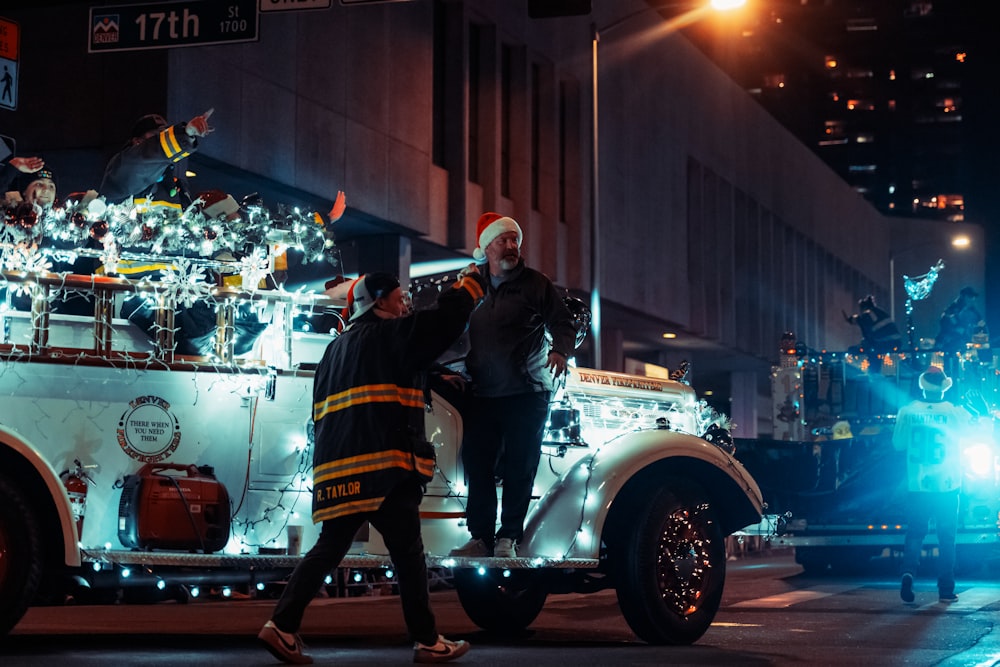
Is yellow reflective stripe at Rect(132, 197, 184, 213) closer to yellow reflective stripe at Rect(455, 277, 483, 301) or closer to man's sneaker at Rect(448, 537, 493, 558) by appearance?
yellow reflective stripe at Rect(455, 277, 483, 301)

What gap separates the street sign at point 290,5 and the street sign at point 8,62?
2.26 meters

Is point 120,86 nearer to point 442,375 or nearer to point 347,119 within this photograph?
point 347,119

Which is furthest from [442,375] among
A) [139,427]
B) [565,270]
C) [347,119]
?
[565,270]

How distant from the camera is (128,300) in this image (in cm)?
781

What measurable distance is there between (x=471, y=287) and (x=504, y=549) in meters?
1.69

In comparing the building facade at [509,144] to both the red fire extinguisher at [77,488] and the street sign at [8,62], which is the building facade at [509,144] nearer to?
the street sign at [8,62]

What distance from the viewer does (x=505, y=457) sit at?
8359 mm

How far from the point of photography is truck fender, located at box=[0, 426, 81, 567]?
6.93m

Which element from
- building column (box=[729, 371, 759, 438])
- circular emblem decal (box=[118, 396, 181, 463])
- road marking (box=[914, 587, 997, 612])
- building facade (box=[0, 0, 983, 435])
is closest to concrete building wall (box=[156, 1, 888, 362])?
building facade (box=[0, 0, 983, 435])

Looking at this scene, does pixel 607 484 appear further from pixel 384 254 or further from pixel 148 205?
pixel 384 254

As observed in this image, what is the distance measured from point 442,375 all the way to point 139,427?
69.0 inches

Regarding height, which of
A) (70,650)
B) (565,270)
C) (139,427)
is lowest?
(70,650)

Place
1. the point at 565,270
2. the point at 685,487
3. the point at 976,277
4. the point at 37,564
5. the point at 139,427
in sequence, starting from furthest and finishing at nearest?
the point at 976,277 < the point at 565,270 < the point at 685,487 < the point at 139,427 < the point at 37,564

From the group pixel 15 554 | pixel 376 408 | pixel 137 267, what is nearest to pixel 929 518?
pixel 376 408
